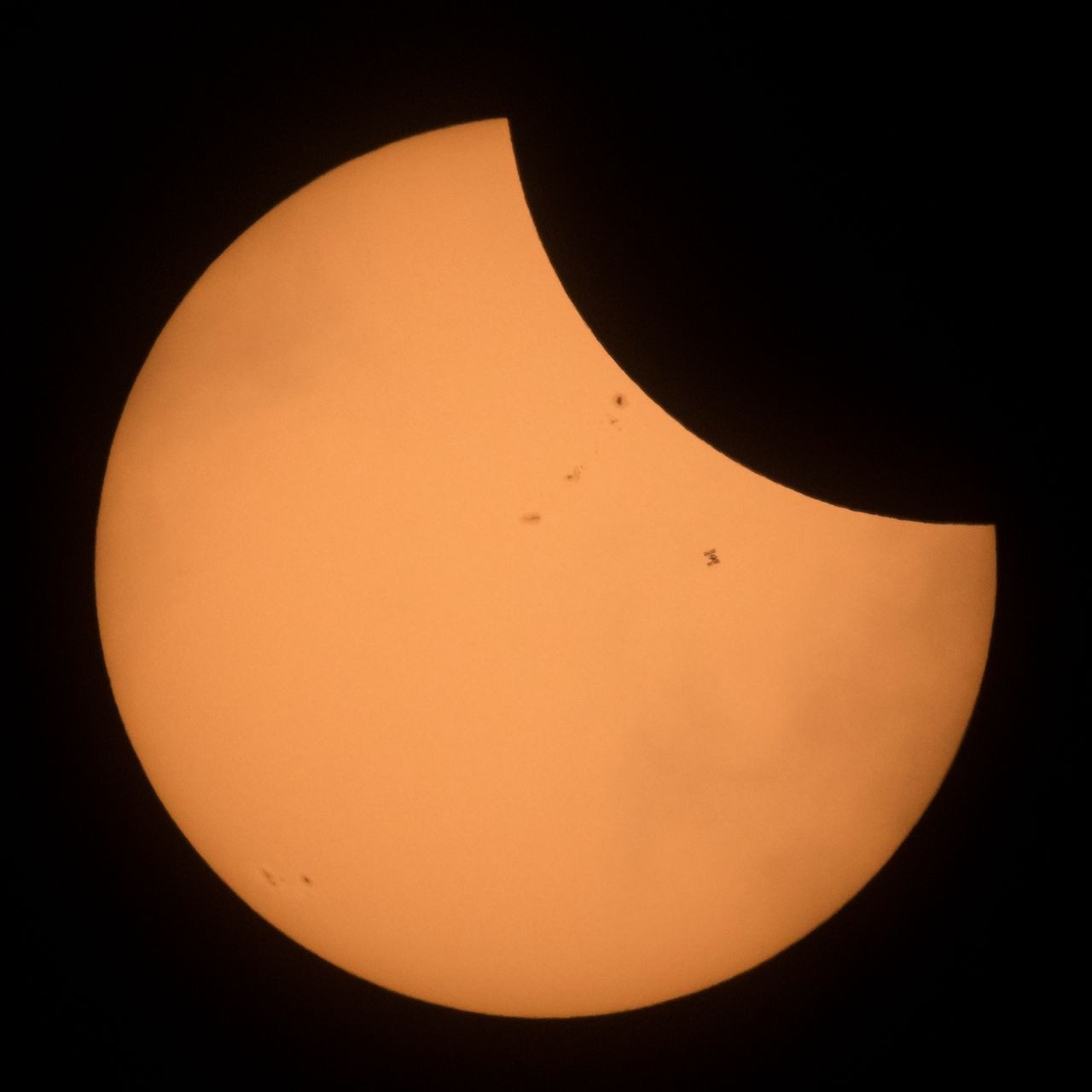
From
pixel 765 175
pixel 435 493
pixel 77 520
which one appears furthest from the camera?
pixel 77 520

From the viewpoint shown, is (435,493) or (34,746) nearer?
(435,493)

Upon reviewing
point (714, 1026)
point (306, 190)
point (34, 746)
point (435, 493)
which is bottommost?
point (714, 1026)

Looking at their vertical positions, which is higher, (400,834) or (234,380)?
(234,380)

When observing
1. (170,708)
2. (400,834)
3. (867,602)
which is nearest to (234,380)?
(170,708)

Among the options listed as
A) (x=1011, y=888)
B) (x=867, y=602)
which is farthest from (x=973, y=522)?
(x=1011, y=888)

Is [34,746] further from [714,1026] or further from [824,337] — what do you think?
[824,337]

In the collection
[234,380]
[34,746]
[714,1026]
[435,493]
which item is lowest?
[714,1026]

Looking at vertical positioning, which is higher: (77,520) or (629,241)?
(629,241)

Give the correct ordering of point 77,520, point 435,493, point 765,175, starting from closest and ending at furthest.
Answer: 1. point 765,175
2. point 435,493
3. point 77,520

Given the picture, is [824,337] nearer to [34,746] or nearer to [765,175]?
[765,175]
